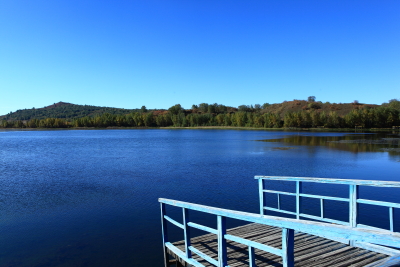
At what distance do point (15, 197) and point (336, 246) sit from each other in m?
17.0

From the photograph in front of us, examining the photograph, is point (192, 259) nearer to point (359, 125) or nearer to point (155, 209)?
point (155, 209)

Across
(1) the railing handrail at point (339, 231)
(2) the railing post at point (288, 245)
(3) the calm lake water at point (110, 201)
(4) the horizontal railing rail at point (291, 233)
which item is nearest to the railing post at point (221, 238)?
(4) the horizontal railing rail at point (291, 233)

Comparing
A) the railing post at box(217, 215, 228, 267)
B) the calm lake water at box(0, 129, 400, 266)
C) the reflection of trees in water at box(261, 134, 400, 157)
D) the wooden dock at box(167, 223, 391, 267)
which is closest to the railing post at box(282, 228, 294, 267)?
the railing post at box(217, 215, 228, 267)

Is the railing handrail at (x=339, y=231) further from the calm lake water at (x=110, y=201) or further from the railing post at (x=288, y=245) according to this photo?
the calm lake water at (x=110, y=201)

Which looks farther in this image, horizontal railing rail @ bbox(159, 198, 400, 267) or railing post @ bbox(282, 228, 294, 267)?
railing post @ bbox(282, 228, 294, 267)

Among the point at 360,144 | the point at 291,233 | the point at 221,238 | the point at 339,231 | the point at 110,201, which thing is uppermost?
the point at 339,231

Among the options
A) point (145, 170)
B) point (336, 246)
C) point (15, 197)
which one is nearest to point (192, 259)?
point (336, 246)

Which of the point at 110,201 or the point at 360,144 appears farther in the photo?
the point at 360,144

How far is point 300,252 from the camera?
619 cm

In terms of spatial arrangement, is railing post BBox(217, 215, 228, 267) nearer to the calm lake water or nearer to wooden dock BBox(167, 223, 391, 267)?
wooden dock BBox(167, 223, 391, 267)

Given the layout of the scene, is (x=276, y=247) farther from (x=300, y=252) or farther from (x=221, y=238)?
(x=221, y=238)

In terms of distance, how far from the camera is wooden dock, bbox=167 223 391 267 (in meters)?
5.77

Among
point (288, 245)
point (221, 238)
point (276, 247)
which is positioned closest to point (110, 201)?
point (276, 247)

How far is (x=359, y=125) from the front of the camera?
12938 centimetres
